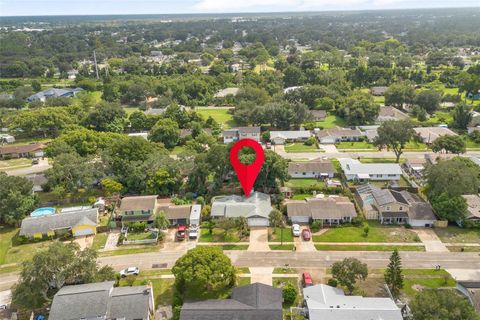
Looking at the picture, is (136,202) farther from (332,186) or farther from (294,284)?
(332,186)

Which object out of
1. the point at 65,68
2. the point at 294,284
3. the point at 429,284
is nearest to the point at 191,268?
the point at 294,284

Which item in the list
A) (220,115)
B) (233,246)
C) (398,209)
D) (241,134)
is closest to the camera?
(233,246)

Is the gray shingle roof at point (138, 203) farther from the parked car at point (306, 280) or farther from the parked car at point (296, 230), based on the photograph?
the parked car at point (306, 280)

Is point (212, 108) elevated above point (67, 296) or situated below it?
below

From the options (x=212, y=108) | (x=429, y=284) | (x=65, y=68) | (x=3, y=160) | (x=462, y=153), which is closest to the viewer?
(x=429, y=284)

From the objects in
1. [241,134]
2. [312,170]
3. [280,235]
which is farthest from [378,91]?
[280,235]

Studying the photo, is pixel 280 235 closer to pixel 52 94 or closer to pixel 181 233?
pixel 181 233

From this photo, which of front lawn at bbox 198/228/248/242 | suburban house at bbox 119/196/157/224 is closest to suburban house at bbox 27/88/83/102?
suburban house at bbox 119/196/157/224
